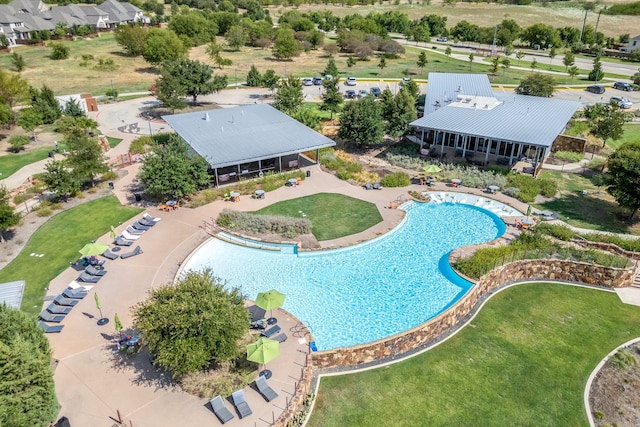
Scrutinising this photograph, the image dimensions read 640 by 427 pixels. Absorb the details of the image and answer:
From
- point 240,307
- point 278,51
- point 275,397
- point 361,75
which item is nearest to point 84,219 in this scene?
point 240,307

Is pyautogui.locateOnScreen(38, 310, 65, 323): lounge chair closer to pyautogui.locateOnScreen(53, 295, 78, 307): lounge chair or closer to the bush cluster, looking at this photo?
pyautogui.locateOnScreen(53, 295, 78, 307): lounge chair

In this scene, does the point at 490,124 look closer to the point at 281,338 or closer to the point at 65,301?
the point at 281,338

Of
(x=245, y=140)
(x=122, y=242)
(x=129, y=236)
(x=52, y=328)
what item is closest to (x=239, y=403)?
(x=52, y=328)

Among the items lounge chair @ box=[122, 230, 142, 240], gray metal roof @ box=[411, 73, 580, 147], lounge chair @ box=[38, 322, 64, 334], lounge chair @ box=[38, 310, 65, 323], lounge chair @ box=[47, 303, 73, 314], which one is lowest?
lounge chair @ box=[38, 322, 64, 334]

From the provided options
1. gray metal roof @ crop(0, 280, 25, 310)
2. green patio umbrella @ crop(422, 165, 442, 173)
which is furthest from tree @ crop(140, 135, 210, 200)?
green patio umbrella @ crop(422, 165, 442, 173)

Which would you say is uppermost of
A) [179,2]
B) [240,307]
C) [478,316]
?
[179,2]

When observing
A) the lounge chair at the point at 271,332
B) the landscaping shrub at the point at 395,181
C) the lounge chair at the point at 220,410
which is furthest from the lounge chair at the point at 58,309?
the landscaping shrub at the point at 395,181

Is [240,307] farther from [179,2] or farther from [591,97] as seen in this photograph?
[179,2]
